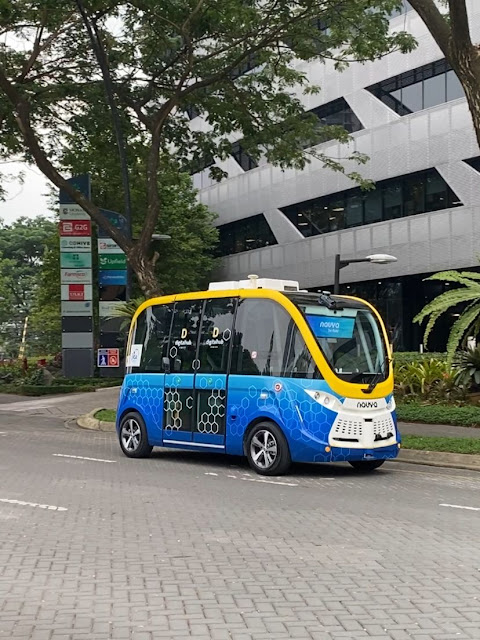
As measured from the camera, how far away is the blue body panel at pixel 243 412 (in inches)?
471

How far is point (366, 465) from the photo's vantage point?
522 inches

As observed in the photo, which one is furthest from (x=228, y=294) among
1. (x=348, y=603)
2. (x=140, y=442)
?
(x=348, y=603)

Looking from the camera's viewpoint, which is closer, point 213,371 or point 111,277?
point 213,371

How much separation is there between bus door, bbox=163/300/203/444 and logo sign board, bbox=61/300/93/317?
20.7 meters

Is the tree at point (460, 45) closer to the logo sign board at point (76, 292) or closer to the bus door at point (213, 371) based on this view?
the bus door at point (213, 371)

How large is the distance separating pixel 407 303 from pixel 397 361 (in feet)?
37.8

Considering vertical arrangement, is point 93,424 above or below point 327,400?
below

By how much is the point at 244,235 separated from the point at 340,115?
975 centimetres

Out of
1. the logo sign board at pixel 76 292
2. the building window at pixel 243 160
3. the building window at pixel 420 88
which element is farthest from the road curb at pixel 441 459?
the building window at pixel 243 160

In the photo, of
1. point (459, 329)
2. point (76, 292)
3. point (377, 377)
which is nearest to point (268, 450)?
point (377, 377)

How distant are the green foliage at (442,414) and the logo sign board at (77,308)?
58.6 feet

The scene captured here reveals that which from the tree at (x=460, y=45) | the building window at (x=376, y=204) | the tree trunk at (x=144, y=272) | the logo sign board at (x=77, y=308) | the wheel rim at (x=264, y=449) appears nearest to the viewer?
the wheel rim at (x=264, y=449)

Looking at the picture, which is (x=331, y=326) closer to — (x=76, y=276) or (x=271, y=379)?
(x=271, y=379)

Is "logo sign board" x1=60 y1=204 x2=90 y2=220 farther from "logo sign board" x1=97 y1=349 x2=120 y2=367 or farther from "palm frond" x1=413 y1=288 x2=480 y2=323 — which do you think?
"palm frond" x1=413 y1=288 x2=480 y2=323
